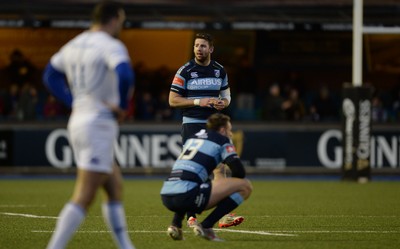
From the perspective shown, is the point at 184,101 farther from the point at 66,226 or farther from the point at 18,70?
the point at 18,70

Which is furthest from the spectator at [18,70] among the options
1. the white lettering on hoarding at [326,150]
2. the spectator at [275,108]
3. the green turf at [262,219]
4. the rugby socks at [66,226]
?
the rugby socks at [66,226]

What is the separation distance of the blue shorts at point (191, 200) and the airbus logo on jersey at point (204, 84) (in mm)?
2334

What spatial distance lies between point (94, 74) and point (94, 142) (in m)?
0.52

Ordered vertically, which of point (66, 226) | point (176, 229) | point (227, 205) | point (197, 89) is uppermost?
point (197, 89)

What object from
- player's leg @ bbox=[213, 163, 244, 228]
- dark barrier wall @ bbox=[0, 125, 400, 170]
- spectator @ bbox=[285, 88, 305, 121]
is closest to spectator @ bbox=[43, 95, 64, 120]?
dark barrier wall @ bbox=[0, 125, 400, 170]

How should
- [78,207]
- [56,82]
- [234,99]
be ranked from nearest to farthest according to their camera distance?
1. [78,207]
2. [56,82]
3. [234,99]

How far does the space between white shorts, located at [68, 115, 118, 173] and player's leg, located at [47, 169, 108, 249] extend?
6 cm

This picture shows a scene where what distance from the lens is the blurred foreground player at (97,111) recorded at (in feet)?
25.7

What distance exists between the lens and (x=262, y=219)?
12.8 meters

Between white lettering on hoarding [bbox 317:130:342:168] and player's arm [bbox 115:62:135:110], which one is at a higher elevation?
player's arm [bbox 115:62:135:110]

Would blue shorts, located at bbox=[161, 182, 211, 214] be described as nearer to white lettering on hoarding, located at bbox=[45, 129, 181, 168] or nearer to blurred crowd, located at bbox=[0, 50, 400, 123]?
white lettering on hoarding, located at bbox=[45, 129, 181, 168]

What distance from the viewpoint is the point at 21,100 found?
24.5m

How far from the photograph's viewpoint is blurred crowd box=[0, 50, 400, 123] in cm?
2459

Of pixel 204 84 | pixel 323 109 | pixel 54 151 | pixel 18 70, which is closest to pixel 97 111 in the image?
pixel 204 84
